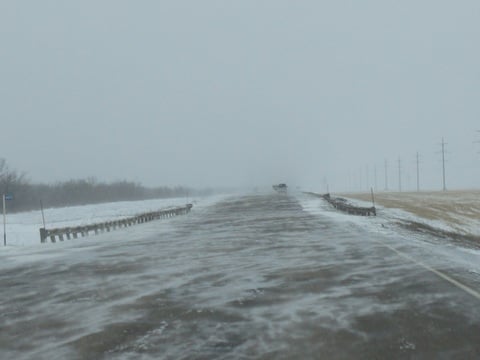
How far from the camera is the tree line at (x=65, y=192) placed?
260ft

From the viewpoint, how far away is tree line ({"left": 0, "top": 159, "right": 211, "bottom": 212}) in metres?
79.4

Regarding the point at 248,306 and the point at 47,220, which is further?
the point at 47,220

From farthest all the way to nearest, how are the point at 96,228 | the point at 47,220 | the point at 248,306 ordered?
1. the point at 47,220
2. the point at 96,228
3. the point at 248,306

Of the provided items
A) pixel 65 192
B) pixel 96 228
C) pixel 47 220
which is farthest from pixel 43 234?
pixel 65 192

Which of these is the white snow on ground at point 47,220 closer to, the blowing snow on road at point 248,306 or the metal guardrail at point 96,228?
the metal guardrail at point 96,228

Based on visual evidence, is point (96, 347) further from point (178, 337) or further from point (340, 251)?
point (340, 251)

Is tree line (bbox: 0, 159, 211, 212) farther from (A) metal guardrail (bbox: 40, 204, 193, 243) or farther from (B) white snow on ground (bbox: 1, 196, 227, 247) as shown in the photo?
(A) metal guardrail (bbox: 40, 204, 193, 243)

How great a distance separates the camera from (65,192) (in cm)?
10681

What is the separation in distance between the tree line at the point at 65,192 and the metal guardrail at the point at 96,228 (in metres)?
36.8

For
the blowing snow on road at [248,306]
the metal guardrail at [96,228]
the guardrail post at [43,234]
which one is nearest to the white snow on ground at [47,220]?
the guardrail post at [43,234]

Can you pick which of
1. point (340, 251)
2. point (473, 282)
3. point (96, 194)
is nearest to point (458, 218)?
point (340, 251)

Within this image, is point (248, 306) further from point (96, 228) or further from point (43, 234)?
point (96, 228)

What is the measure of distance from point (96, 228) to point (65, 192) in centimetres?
8591

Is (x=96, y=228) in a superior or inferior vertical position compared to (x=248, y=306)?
inferior
